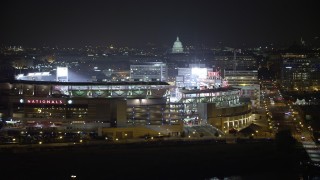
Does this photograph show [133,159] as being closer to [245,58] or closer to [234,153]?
[234,153]

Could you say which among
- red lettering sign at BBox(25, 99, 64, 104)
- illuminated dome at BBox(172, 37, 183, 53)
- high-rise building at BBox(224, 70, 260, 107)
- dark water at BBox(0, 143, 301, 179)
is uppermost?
illuminated dome at BBox(172, 37, 183, 53)

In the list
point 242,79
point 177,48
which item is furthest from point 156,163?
point 177,48

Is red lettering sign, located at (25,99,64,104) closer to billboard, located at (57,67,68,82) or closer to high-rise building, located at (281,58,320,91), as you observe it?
billboard, located at (57,67,68,82)

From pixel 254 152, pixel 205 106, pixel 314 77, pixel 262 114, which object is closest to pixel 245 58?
pixel 314 77

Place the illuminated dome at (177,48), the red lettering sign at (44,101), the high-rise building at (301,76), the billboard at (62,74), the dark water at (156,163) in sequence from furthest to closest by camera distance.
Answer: the illuminated dome at (177,48)
the high-rise building at (301,76)
the billboard at (62,74)
the red lettering sign at (44,101)
the dark water at (156,163)

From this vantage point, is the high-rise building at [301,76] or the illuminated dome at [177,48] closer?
the high-rise building at [301,76]

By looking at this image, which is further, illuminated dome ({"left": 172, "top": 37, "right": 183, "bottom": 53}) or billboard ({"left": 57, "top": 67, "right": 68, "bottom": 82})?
illuminated dome ({"left": 172, "top": 37, "right": 183, "bottom": 53})

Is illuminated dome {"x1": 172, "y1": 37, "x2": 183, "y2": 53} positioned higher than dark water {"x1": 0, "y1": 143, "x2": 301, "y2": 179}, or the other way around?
illuminated dome {"x1": 172, "y1": 37, "x2": 183, "y2": 53}

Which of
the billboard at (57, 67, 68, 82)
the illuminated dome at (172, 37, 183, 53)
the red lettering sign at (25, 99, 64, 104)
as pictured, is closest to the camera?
the red lettering sign at (25, 99, 64, 104)

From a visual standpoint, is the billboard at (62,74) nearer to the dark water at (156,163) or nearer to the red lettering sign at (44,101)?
the red lettering sign at (44,101)

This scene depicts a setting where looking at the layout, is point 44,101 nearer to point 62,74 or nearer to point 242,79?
point 62,74

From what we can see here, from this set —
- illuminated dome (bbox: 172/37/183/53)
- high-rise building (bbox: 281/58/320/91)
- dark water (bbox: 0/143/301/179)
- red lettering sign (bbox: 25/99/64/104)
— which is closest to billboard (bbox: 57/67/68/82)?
red lettering sign (bbox: 25/99/64/104)

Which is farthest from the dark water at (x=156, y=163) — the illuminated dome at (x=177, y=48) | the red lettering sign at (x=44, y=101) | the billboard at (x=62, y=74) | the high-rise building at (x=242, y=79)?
the illuminated dome at (x=177, y=48)

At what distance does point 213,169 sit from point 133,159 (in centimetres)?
142
